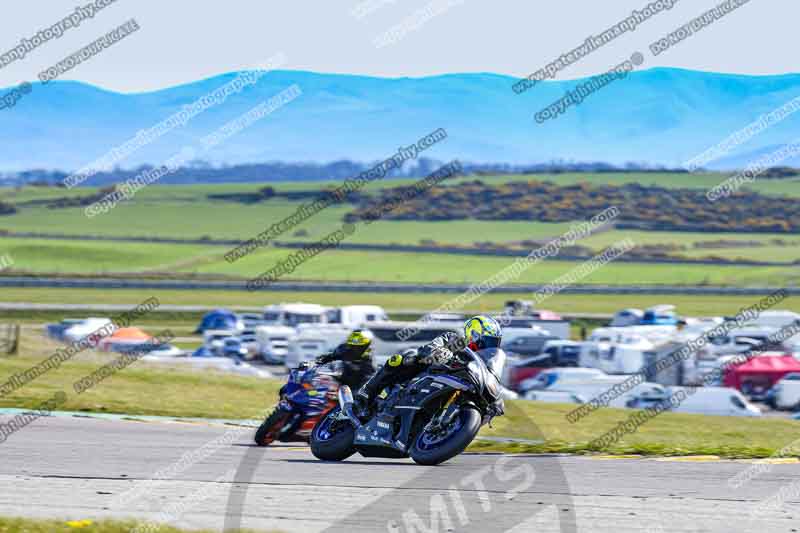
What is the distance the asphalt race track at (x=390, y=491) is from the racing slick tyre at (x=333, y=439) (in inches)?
5.9

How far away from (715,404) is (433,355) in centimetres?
1846

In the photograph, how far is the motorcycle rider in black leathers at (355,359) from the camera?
14.0 m

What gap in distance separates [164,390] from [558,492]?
16.5 meters

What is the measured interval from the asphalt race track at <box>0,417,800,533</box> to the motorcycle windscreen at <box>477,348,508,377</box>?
0.94 metres

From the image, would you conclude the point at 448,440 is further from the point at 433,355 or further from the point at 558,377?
the point at 558,377

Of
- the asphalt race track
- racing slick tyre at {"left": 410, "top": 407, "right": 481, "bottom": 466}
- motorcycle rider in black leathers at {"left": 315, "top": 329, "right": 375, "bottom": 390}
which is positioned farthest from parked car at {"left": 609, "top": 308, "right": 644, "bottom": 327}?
racing slick tyre at {"left": 410, "top": 407, "right": 481, "bottom": 466}

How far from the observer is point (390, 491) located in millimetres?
9938

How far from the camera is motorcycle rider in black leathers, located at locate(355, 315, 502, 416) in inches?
455

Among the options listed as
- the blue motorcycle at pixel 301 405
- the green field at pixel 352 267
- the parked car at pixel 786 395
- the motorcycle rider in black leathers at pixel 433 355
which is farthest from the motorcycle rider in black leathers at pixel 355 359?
the green field at pixel 352 267

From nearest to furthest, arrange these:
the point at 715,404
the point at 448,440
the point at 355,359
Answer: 1. the point at 448,440
2. the point at 355,359
3. the point at 715,404

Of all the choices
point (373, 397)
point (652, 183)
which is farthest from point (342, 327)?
point (652, 183)

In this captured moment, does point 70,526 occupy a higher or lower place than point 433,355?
lower

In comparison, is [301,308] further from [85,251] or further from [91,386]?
[85,251]

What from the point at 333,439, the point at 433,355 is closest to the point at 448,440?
the point at 433,355
